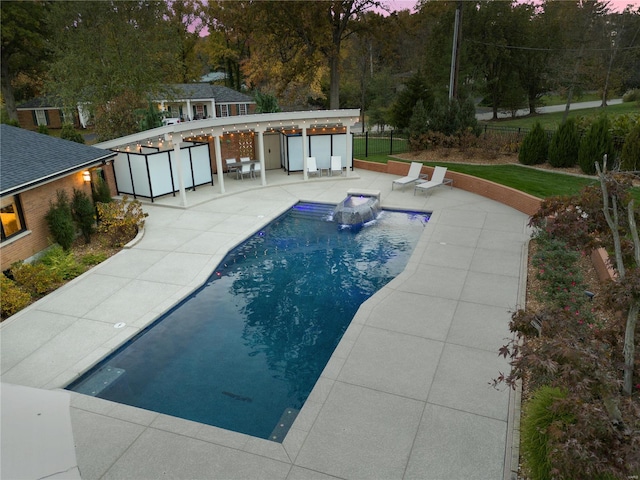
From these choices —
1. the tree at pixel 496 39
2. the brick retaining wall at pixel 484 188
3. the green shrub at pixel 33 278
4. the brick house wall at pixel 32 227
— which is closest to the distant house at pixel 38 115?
the brick retaining wall at pixel 484 188

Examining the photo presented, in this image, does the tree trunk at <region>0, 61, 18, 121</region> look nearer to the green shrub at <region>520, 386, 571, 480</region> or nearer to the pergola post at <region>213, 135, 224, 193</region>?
the pergola post at <region>213, 135, 224, 193</region>

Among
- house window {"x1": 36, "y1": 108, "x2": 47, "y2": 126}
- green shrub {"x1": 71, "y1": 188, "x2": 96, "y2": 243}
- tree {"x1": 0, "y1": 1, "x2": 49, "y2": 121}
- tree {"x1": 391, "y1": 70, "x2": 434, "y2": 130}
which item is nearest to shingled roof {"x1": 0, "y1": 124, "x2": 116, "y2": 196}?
green shrub {"x1": 71, "y1": 188, "x2": 96, "y2": 243}

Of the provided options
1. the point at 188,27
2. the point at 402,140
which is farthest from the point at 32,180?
the point at 188,27

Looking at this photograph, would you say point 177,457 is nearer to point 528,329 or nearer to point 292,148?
point 528,329

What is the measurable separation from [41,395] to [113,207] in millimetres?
8422

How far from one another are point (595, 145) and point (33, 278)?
19.4 metres

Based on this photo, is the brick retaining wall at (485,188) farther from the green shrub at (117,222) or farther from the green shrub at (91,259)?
the green shrub at (91,259)

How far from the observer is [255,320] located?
9906 millimetres

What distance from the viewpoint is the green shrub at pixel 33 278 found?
35.0ft

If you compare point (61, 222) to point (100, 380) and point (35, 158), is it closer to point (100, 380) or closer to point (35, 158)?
point (35, 158)

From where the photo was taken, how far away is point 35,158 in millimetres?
13109

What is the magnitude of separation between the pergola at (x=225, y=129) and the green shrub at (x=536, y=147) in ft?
25.9

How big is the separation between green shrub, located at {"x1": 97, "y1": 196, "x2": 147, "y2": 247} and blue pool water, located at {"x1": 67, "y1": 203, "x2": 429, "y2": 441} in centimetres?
357

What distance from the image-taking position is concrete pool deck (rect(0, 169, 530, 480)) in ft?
19.4
